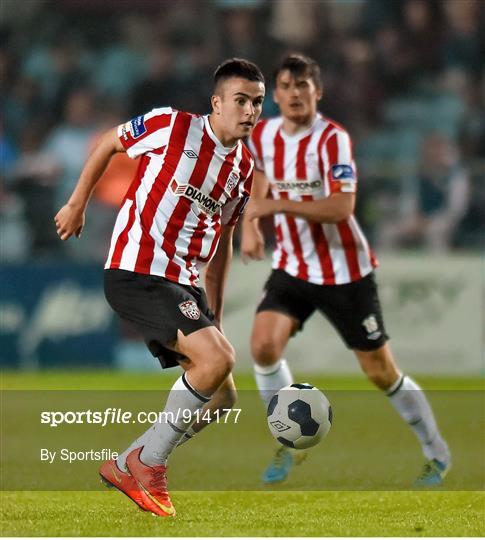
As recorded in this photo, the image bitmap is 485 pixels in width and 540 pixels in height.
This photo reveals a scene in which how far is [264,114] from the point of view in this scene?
1470 cm

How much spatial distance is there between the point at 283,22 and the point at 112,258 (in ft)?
34.8

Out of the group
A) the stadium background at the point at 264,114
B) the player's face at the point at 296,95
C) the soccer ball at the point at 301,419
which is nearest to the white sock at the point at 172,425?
the soccer ball at the point at 301,419

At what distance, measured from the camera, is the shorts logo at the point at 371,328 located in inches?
282

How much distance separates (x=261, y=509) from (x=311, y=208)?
1866mm

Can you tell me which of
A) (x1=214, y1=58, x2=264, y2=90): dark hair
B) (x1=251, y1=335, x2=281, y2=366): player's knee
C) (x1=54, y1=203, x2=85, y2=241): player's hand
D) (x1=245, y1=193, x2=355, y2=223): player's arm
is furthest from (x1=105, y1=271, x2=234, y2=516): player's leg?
(x1=251, y1=335, x2=281, y2=366): player's knee

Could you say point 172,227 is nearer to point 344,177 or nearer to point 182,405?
point 182,405

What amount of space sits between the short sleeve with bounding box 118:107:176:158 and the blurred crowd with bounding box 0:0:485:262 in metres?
7.47

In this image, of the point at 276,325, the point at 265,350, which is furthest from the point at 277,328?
the point at 265,350

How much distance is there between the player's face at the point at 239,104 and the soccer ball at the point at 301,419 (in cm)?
132

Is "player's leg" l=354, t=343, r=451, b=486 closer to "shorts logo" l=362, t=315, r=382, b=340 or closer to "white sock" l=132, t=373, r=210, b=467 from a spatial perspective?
"shorts logo" l=362, t=315, r=382, b=340

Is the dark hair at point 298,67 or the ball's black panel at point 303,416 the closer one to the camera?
the ball's black panel at point 303,416

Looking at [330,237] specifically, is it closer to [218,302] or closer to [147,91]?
[218,302]

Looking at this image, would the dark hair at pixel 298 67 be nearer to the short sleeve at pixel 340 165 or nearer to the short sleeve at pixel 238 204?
the short sleeve at pixel 340 165

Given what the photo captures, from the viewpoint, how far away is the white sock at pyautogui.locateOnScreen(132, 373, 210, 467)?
5.52 metres
